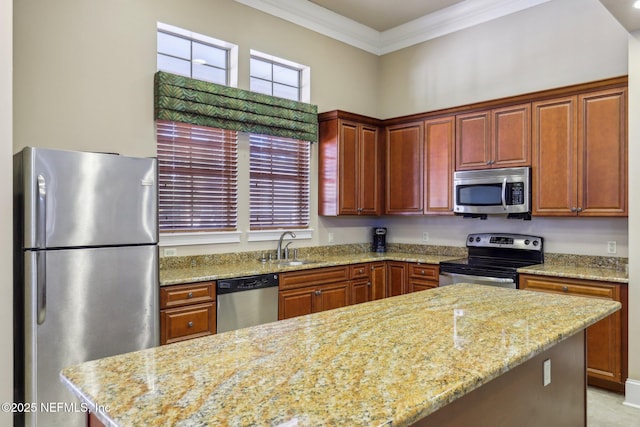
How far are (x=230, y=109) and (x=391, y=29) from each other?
2.49m

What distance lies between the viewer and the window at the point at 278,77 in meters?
4.49

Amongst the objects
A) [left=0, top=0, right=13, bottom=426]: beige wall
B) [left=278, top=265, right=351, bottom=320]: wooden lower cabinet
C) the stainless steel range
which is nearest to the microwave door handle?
the stainless steel range

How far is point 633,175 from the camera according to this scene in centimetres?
326

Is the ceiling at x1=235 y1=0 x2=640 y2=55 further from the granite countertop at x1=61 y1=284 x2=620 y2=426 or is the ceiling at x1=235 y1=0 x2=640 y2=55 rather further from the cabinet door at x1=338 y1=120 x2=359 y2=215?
the granite countertop at x1=61 y1=284 x2=620 y2=426

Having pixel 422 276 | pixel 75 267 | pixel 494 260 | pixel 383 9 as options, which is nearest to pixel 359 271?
pixel 422 276

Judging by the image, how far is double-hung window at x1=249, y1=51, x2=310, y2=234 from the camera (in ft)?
14.4

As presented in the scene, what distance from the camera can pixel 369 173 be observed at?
502 cm

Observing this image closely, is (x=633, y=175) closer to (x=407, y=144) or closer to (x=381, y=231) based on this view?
(x=407, y=144)

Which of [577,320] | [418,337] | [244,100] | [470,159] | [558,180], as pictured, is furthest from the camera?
[470,159]

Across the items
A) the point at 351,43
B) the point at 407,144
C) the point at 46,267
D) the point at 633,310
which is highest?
the point at 351,43

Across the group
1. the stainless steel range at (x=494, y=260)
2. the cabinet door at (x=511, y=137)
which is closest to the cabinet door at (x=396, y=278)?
the stainless steel range at (x=494, y=260)

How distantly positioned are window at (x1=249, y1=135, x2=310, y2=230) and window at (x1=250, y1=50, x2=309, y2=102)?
0.52 metres

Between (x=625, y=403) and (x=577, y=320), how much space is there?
199 cm

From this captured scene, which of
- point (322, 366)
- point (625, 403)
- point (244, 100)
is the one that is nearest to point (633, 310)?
point (625, 403)
